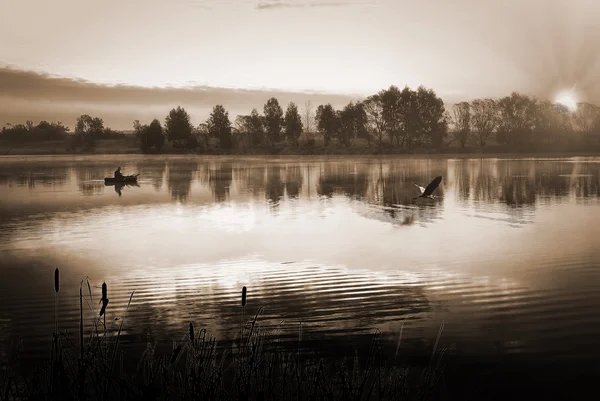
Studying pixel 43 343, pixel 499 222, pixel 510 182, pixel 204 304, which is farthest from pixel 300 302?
pixel 510 182

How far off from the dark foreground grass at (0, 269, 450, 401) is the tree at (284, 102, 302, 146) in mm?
157007

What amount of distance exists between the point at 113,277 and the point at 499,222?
17284 millimetres

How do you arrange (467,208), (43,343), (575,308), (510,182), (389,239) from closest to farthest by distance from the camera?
(43,343)
(575,308)
(389,239)
(467,208)
(510,182)

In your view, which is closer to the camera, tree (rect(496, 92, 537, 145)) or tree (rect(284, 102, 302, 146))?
tree (rect(496, 92, 537, 145))

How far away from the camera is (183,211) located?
3309 centimetres

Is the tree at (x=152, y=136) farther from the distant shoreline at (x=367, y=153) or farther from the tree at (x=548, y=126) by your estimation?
the tree at (x=548, y=126)

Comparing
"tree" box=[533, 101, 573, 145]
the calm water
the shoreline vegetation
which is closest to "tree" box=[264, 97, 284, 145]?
the shoreline vegetation

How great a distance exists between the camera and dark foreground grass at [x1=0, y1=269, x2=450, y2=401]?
6.75 metres

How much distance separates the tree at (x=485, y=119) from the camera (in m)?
146

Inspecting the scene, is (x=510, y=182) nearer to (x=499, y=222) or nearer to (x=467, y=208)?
(x=467, y=208)

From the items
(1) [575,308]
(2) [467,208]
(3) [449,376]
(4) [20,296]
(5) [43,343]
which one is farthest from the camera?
(2) [467,208]

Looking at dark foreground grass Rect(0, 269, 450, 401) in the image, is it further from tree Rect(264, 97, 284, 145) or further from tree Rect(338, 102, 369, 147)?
tree Rect(264, 97, 284, 145)

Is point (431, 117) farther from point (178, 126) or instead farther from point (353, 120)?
point (178, 126)

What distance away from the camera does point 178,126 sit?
176 metres
